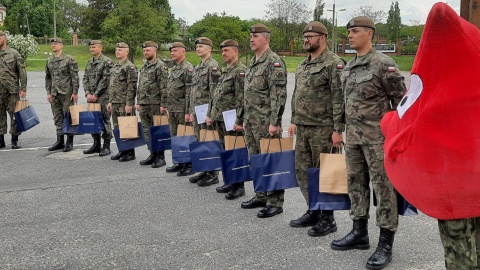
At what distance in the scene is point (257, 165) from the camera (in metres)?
4.71

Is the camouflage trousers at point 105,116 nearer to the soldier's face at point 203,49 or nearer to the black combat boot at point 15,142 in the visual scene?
the black combat boot at point 15,142

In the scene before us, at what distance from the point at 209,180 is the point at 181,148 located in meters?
0.59

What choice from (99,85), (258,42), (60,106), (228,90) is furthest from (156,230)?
(60,106)

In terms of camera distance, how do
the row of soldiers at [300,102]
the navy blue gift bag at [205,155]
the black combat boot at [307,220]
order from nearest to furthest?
the row of soldiers at [300,102], the black combat boot at [307,220], the navy blue gift bag at [205,155]

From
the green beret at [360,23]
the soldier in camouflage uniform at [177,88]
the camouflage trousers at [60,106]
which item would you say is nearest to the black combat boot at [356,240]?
the green beret at [360,23]

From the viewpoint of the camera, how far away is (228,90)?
19.3 ft

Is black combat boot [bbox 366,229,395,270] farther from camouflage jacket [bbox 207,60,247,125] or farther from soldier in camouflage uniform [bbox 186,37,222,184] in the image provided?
soldier in camouflage uniform [bbox 186,37,222,184]

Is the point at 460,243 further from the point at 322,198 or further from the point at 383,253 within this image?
the point at 322,198

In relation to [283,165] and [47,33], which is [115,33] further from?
[283,165]

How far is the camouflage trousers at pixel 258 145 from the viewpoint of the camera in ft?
16.6

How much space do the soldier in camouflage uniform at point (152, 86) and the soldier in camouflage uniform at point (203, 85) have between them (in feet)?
Result: 2.96

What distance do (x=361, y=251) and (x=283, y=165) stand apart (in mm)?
1124

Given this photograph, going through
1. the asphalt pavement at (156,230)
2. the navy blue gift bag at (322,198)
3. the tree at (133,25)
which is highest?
the tree at (133,25)

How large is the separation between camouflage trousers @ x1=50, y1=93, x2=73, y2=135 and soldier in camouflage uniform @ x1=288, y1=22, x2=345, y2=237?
5369 millimetres
